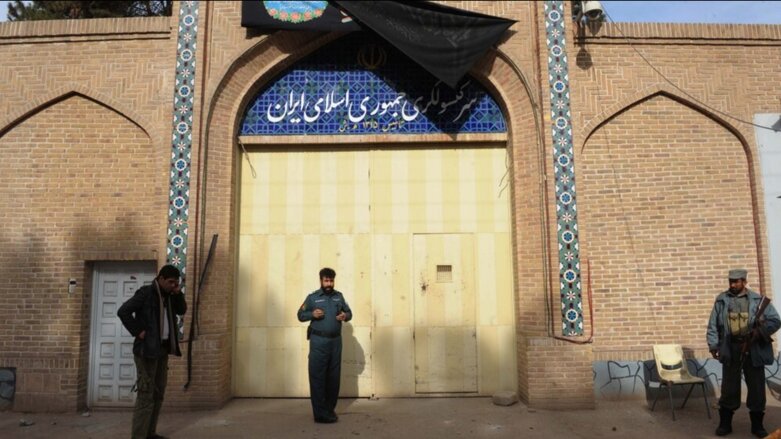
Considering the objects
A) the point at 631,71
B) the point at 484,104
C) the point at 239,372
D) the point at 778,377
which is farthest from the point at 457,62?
the point at 778,377

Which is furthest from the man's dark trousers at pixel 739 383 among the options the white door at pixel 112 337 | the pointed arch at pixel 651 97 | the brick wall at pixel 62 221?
the white door at pixel 112 337

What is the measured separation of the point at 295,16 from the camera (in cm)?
713

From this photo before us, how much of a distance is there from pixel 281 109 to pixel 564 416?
5.08 meters

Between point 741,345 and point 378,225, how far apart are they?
4168 mm

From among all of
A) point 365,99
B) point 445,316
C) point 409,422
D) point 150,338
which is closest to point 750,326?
point 445,316

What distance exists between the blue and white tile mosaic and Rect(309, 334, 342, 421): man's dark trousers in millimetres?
1973

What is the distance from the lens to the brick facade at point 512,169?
22.6ft

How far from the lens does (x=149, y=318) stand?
5121mm

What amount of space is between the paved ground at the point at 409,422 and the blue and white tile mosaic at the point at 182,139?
5.65 feet

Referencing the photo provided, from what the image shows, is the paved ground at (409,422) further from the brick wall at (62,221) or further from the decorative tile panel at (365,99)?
the decorative tile panel at (365,99)

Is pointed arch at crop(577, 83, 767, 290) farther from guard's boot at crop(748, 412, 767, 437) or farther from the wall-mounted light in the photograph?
guard's boot at crop(748, 412, 767, 437)

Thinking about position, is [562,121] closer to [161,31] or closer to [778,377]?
[778,377]

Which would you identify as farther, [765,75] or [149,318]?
[765,75]

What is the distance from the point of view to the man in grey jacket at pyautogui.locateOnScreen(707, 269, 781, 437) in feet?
17.5
